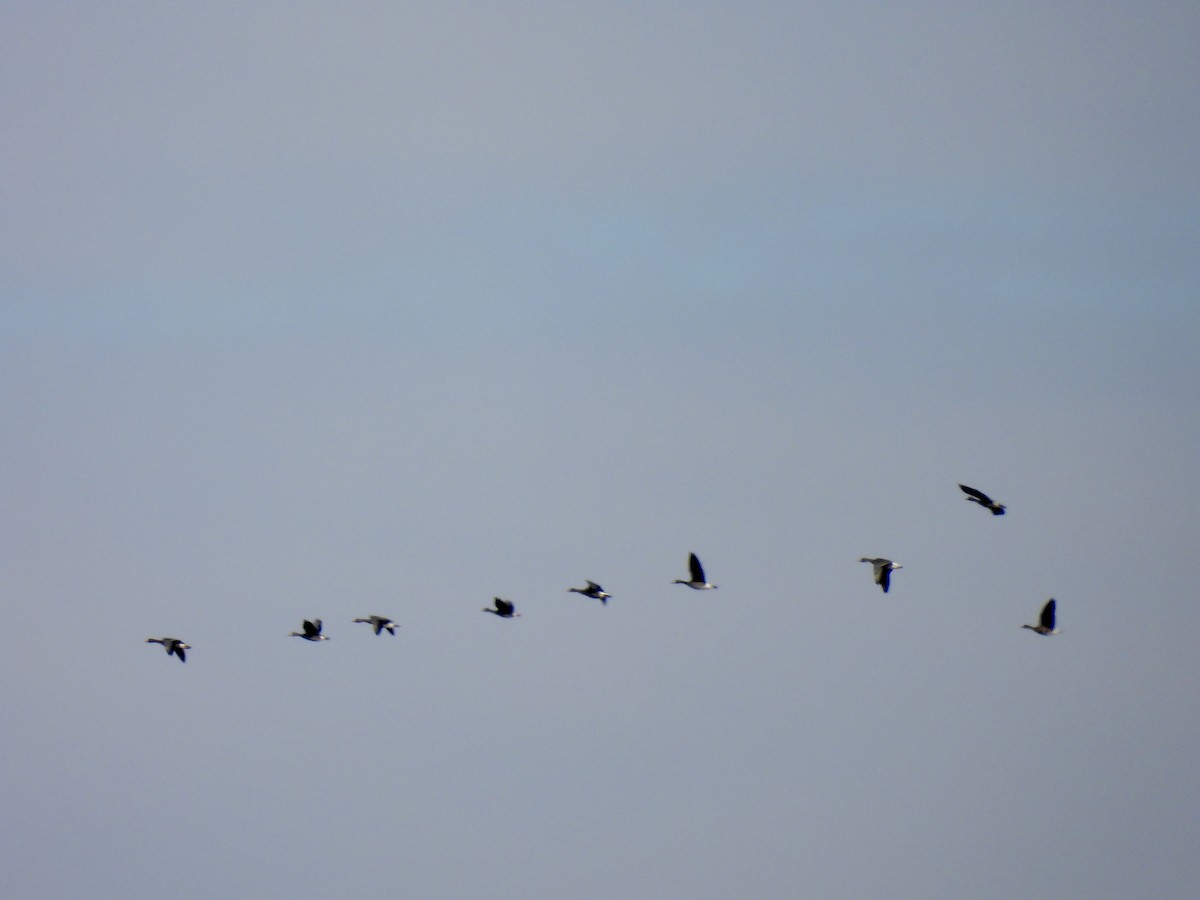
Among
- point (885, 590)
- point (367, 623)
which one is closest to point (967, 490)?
point (885, 590)

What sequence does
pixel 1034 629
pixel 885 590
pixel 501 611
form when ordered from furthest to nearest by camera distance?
pixel 501 611, pixel 1034 629, pixel 885 590

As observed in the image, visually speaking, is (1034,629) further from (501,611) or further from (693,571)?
(501,611)

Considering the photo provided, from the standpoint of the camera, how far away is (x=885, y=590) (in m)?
94.5

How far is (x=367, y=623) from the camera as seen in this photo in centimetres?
11425

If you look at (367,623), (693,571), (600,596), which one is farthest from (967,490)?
(367,623)

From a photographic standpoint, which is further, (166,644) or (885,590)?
(166,644)

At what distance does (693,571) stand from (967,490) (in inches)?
473

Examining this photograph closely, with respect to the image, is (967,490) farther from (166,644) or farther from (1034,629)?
(166,644)

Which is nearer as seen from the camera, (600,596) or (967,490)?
(967,490)

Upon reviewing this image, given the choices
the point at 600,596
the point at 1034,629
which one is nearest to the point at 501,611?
the point at 600,596

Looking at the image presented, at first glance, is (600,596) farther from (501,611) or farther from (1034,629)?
(1034,629)

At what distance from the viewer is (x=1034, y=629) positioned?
334 ft

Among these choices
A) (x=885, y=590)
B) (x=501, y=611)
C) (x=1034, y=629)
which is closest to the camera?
(x=885, y=590)

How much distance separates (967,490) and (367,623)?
106 ft
